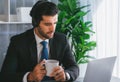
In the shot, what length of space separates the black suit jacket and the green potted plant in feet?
3.11

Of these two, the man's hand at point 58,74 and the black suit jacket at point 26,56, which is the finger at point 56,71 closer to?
the man's hand at point 58,74

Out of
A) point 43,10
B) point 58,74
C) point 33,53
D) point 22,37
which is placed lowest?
point 58,74

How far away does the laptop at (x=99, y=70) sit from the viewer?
176 centimetres

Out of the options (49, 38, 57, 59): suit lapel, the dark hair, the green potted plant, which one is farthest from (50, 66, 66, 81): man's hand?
the green potted plant

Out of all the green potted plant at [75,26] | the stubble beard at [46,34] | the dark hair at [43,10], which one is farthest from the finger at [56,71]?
the green potted plant at [75,26]

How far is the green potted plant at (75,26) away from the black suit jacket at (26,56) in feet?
3.11

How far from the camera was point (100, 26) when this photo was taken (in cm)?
356

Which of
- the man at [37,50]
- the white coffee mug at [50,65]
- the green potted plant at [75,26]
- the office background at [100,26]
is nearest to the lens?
the white coffee mug at [50,65]

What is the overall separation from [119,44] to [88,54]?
0.47 meters

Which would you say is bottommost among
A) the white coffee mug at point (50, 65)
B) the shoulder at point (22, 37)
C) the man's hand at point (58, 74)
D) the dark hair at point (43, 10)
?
the man's hand at point (58, 74)

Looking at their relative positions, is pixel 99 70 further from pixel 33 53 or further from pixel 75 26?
pixel 75 26

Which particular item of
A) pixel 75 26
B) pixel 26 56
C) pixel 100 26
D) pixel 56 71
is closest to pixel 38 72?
pixel 56 71

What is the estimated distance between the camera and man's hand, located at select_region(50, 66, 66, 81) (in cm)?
174

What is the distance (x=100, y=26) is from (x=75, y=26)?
48cm
